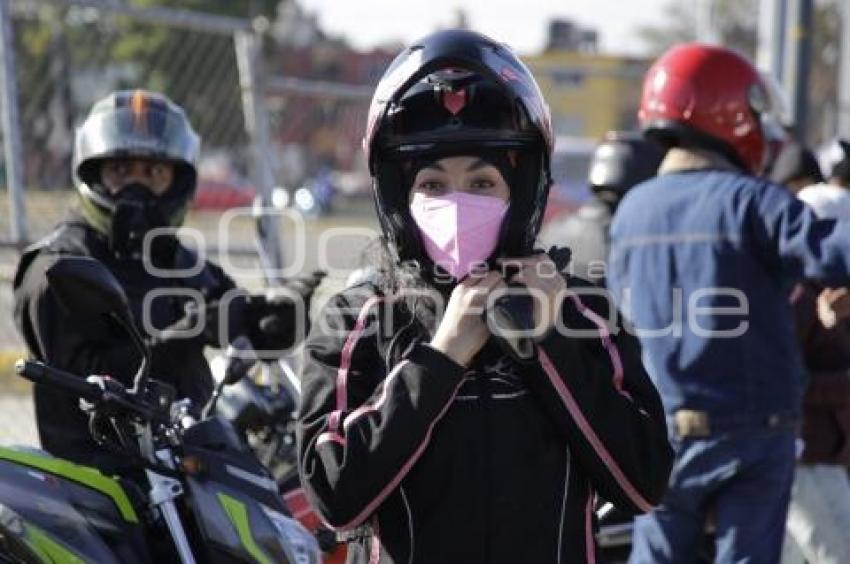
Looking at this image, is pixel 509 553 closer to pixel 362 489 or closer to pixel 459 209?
pixel 362 489

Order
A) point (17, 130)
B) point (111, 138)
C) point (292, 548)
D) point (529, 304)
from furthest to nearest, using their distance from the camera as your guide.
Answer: point (17, 130), point (111, 138), point (292, 548), point (529, 304)

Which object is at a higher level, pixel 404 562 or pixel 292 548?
pixel 404 562

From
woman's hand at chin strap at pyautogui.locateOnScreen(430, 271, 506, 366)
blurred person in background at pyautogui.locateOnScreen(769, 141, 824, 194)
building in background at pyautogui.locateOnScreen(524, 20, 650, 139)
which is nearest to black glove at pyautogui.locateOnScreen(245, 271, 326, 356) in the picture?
woman's hand at chin strap at pyautogui.locateOnScreen(430, 271, 506, 366)

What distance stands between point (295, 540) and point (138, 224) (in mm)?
1670

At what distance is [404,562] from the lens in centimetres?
230

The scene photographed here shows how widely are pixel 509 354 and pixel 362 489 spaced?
0.33 m

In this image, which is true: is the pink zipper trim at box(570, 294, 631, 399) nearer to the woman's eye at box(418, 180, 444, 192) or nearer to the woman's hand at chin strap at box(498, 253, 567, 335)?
the woman's hand at chin strap at box(498, 253, 567, 335)

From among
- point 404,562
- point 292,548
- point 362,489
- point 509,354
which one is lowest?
point 292,548

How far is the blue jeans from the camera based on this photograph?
13.0 ft

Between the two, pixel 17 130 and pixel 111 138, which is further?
pixel 17 130

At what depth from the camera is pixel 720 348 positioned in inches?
158

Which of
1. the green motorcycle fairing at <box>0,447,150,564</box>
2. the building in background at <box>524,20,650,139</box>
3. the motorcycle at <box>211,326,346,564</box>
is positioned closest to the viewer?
the green motorcycle fairing at <box>0,447,150,564</box>

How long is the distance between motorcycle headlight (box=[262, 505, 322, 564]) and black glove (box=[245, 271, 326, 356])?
1.11m

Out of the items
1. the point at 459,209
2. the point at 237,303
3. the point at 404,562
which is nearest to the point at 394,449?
the point at 404,562
